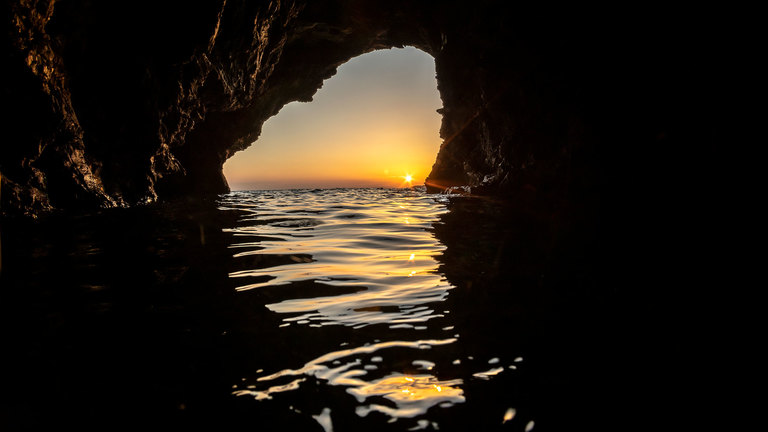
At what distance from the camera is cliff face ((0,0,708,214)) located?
7426 millimetres

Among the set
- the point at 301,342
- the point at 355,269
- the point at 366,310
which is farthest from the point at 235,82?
the point at 301,342

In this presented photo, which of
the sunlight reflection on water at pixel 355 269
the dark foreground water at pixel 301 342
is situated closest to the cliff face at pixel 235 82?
the sunlight reflection on water at pixel 355 269

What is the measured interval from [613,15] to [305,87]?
18528 millimetres

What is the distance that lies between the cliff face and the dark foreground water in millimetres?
5840

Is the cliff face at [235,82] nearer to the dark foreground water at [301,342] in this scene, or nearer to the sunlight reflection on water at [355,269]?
the sunlight reflection on water at [355,269]

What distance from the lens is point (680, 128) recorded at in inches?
227

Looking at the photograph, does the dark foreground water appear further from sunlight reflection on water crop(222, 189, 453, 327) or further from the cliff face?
the cliff face

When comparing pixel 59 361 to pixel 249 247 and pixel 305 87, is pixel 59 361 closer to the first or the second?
pixel 249 247

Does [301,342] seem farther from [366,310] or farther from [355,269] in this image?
[355,269]

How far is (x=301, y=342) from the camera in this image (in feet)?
5.98

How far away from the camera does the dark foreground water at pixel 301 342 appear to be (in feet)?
4.20

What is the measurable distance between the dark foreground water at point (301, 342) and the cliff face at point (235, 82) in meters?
5.84

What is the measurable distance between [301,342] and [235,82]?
15.7m

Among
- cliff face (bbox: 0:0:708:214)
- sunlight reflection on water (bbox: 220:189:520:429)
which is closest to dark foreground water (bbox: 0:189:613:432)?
sunlight reflection on water (bbox: 220:189:520:429)
